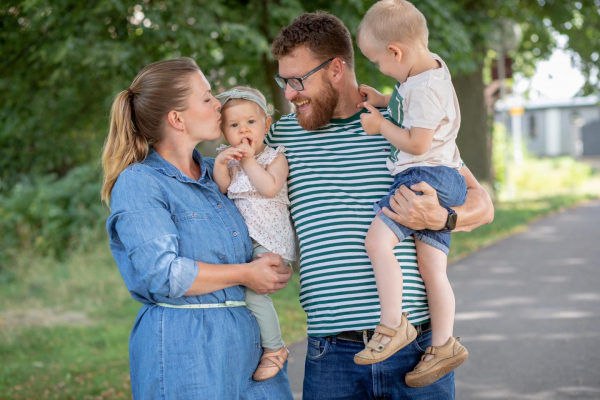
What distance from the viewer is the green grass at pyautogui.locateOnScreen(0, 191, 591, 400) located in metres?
5.51

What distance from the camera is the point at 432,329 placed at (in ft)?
8.71

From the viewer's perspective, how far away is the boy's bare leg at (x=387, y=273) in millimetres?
2521

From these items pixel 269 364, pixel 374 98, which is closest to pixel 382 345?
pixel 269 364

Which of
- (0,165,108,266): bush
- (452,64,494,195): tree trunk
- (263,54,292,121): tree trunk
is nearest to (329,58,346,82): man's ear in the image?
(263,54,292,121): tree trunk

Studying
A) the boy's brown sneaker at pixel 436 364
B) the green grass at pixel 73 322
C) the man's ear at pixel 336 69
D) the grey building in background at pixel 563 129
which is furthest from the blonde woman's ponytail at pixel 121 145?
the grey building in background at pixel 563 129

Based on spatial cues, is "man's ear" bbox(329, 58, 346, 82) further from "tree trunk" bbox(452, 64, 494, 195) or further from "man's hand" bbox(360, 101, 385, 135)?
"tree trunk" bbox(452, 64, 494, 195)

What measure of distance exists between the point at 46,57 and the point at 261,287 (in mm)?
4987

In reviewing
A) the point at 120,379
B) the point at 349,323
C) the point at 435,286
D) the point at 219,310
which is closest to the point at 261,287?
the point at 219,310

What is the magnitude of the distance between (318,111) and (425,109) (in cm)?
47

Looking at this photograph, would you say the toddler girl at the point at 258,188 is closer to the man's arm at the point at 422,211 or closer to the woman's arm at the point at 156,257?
the woman's arm at the point at 156,257

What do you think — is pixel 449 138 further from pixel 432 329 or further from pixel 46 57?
pixel 46 57

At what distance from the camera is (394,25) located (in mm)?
2613

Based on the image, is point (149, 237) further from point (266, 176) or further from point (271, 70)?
point (271, 70)

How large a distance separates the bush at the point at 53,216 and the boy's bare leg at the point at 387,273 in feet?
32.5
